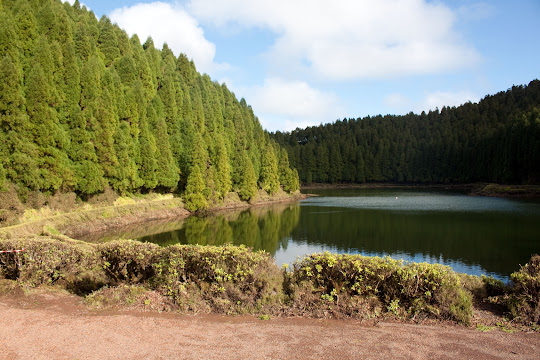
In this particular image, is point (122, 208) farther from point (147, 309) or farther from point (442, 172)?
point (442, 172)

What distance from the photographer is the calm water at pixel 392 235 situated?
17484 millimetres

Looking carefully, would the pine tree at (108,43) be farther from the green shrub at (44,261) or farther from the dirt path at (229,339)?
the dirt path at (229,339)

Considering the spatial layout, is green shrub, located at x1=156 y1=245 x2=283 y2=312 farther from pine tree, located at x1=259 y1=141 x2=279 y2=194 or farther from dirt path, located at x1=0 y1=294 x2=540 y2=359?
pine tree, located at x1=259 y1=141 x2=279 y2=194

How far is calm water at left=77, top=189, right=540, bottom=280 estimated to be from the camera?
17484mm

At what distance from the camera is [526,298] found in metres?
6.45

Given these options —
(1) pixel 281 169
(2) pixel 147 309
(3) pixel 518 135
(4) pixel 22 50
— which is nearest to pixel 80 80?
(4) pixel 22 50

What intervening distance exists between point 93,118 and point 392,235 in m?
23.1

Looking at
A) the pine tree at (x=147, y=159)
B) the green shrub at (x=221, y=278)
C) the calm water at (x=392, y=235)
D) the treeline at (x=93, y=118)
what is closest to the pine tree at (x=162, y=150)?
the treeline at (x=93, y=118)

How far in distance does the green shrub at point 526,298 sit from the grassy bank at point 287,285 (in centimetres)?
2

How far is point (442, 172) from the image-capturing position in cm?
9962

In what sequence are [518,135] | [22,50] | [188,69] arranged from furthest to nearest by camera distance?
1. [518,135]
2. [188,69]
3. [22,50]

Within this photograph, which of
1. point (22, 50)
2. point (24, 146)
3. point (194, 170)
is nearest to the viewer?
point (24, 146)

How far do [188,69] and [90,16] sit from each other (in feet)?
51.4

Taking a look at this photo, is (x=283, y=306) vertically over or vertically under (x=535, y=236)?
over
